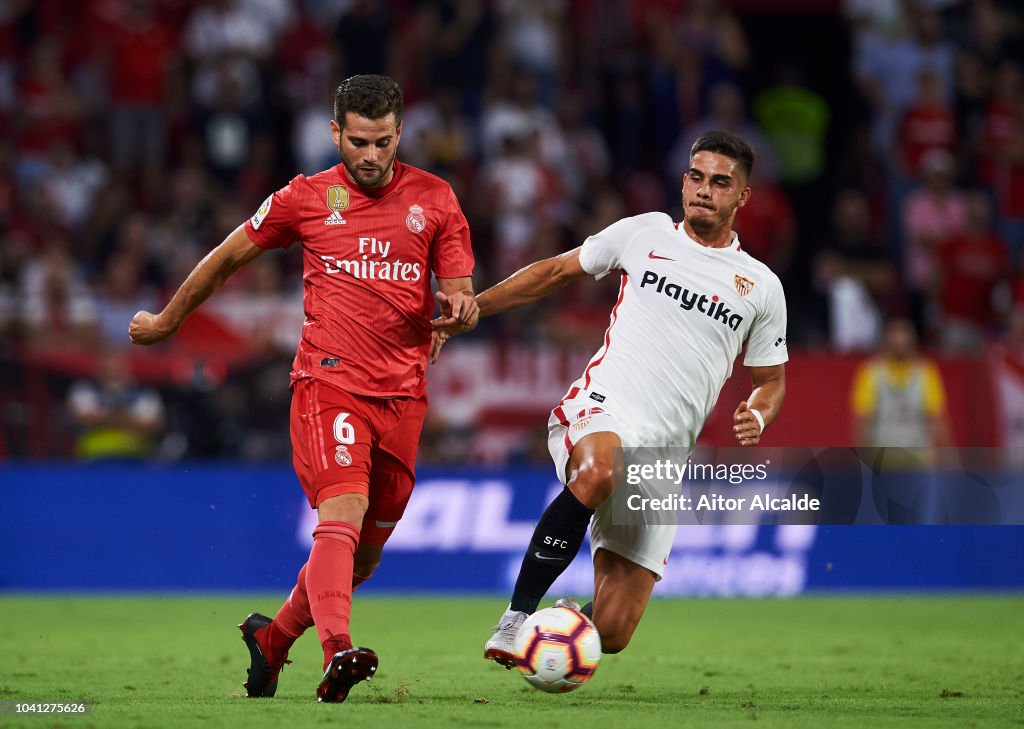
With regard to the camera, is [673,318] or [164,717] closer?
[164,717]

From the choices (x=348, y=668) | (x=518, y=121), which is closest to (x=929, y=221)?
(x=518, y=121)

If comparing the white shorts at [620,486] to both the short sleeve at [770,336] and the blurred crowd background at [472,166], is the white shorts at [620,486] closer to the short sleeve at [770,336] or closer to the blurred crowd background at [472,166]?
the short sleeve at [770,336]

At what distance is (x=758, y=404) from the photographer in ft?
23.8

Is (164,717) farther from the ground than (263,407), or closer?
closer

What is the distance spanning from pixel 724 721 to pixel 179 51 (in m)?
13.1

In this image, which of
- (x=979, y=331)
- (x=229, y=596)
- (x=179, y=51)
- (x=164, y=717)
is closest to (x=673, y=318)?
(x=164, y=717)

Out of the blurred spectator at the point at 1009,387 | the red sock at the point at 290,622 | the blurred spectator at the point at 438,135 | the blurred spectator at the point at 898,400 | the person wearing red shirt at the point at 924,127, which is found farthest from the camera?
the person wearing red shirt at the point at 924,127

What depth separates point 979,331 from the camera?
15.3 meters

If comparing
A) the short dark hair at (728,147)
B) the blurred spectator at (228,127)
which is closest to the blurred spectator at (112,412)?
the blurred spectator at (228,127)

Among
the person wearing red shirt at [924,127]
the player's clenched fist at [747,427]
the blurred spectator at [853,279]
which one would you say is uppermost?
the person wearing red shirt at [924,127]

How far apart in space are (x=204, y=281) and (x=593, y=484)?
6.52 ft

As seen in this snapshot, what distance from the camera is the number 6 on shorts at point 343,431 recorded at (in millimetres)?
6781

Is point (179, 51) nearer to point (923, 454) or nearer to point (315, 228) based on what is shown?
point (923, 454)

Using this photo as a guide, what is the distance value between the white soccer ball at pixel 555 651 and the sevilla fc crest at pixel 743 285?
1.76 metres
